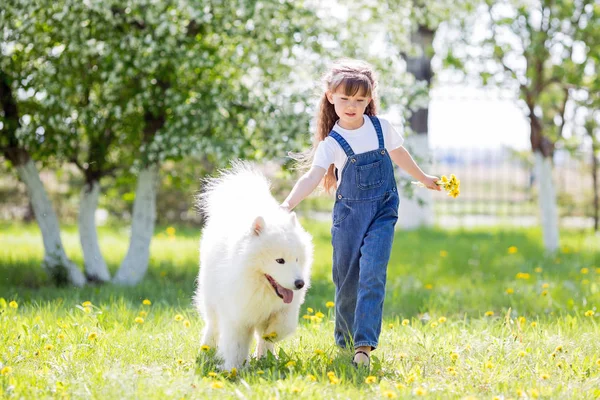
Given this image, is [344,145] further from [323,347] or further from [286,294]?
[323,347]

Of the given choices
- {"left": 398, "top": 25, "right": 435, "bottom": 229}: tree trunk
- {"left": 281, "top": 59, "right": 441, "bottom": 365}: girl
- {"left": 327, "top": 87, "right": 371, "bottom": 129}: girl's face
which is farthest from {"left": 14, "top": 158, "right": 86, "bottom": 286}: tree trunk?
{"left": 398, "top": 25, "right": 435, "bottom": 229}: tree trunk

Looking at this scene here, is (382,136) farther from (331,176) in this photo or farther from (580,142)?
(580,142)

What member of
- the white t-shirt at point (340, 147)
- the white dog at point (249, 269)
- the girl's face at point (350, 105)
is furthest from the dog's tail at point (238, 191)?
the girl's face at point (350, 105)

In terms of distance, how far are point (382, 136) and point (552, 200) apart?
269 inches

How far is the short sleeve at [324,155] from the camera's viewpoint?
4316 millimetres

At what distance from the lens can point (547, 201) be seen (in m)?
10.6

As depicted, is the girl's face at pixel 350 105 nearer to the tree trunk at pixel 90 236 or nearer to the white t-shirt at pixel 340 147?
the white t-shirt at pixel 340 147

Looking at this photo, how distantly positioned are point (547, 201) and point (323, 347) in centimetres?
685

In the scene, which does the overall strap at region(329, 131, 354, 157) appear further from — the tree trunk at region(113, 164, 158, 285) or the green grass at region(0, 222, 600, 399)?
the tree trunk at region(113, 164, 158, 285)

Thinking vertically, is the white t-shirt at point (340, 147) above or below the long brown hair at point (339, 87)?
below

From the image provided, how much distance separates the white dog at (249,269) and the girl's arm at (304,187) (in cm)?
8

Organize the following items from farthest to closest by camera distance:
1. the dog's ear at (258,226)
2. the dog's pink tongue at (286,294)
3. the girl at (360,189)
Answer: the girl at (360,189) → the dog's pink tongue at (286,294) → the dog's ear at (258,226)

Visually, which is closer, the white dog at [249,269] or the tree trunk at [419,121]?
the white dog at [249,269]

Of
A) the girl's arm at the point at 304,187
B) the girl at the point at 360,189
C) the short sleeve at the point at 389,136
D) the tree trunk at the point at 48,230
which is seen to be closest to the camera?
the girl's arm at the point at 304,187
